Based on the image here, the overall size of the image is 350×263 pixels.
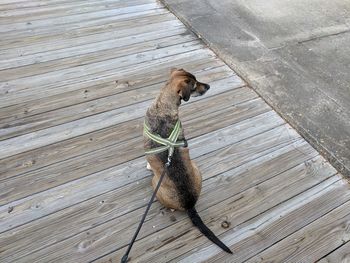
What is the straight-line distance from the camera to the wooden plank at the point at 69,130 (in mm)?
3094

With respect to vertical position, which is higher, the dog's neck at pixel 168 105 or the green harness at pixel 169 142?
the dog's neck at pixel 168 105

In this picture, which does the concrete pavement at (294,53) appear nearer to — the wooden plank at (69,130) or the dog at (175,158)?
the wooden plank at (69,130)

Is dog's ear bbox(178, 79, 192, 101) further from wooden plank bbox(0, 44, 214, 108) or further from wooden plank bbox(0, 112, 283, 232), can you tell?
wooden plank bbox(0, 44, 214, 108)

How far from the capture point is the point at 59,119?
339cm

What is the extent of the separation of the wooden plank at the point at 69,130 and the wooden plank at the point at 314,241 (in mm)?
1844

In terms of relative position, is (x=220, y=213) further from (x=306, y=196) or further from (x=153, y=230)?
(x=306, y=196)

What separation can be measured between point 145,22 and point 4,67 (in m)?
2.09

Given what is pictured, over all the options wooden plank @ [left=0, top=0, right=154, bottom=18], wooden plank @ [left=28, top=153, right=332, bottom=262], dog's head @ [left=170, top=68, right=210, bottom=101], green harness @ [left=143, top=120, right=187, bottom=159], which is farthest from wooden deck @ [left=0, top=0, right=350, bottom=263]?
dog's head @ [left=170, top=68, right=210, bottom=101]

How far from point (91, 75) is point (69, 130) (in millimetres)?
927

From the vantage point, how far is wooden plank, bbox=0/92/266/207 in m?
2.78

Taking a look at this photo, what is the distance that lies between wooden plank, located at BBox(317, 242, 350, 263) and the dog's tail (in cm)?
85

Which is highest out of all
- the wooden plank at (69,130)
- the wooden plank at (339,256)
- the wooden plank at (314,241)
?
the wooden plank at (69,130)

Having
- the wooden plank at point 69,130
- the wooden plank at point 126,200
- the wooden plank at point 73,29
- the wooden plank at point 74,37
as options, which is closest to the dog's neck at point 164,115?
the wooden plank at point 126,200

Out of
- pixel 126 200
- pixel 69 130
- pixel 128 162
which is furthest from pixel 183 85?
pixel 69 130
